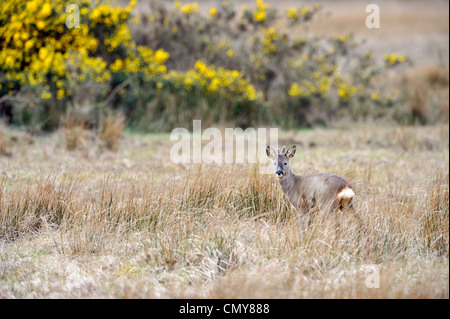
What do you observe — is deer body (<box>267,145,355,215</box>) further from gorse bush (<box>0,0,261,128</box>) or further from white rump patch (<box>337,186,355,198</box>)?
gorse bush (<box>0,0,261,128</box>)

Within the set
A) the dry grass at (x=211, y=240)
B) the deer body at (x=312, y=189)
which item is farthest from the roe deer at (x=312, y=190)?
the dry grass at (x=211, y=240)

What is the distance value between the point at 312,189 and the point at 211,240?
1.27 metres

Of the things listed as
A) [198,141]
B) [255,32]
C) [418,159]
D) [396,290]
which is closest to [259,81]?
[255,32]

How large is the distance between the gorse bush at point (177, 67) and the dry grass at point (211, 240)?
5.52 meters

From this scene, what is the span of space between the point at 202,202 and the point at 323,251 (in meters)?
1.66

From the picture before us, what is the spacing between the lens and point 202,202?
600 cm

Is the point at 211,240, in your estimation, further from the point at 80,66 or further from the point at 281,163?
the point at 80,66

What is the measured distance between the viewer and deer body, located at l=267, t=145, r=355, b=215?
A: 5230 millimetres

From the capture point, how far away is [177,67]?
1508 cm

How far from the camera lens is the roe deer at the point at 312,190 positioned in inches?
206

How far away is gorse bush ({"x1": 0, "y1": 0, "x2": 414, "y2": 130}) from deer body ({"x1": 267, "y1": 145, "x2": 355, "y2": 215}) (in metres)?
6.34

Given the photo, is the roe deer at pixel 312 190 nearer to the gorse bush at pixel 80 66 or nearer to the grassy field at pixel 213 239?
the grassy field at pixel 213 239

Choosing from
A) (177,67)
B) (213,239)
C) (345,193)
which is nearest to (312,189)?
(345,193)
